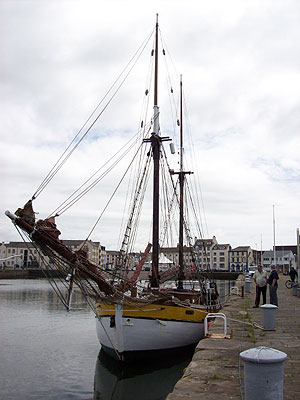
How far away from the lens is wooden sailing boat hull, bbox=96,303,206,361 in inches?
570

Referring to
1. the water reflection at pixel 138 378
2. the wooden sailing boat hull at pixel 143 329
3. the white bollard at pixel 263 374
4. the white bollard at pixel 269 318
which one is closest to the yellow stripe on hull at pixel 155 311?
the wooden sailing boat hull at pixel 143 329

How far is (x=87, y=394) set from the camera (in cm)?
1257

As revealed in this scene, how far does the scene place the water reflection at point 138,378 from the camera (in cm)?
1265

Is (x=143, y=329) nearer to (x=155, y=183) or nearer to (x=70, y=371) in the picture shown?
(x=70, y=371)

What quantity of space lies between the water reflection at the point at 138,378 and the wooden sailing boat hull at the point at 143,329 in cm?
40

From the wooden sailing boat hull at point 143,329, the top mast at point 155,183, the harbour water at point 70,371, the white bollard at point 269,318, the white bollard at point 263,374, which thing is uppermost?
the top mast at point 155,183

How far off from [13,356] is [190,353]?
7.51m

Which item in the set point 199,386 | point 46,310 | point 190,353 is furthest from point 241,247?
point 199,386

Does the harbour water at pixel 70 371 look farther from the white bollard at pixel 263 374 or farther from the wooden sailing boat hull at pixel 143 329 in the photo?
the white bollard at pixel 263 374

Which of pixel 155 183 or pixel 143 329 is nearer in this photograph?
pixel 143 329

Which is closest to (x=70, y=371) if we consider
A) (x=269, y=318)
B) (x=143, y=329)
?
(x=143, y=329)

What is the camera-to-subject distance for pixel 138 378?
13.9 metres

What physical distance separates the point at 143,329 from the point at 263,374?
397 inches

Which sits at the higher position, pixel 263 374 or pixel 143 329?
pixel 263 374
